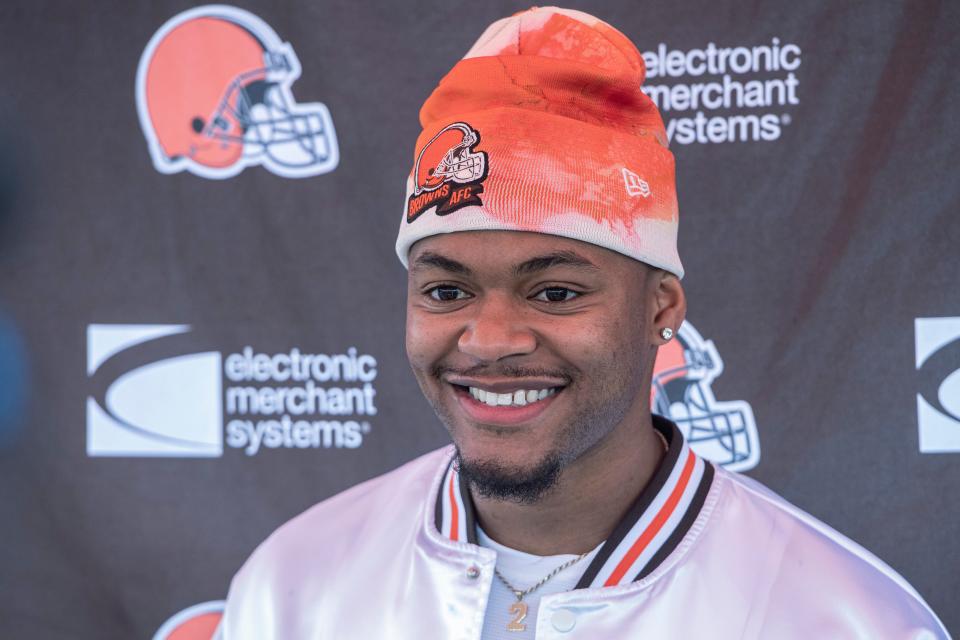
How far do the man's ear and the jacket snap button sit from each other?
439mm

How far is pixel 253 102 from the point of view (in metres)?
2.44

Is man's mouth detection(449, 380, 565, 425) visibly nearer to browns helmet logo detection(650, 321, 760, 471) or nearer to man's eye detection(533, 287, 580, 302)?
man's eye detection(533, 287, 580, 302)

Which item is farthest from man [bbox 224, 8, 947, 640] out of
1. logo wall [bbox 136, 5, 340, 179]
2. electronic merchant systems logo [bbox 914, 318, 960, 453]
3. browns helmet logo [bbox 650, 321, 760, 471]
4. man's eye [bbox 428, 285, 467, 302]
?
logo wall [bbox 136, 5, 340, 179]

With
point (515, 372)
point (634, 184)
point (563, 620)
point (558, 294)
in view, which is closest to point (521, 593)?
point (563, 620)

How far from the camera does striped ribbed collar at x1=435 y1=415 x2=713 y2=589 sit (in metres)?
1.42

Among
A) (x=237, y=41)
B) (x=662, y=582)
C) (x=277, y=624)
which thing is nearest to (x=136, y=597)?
(x=277, y=624)

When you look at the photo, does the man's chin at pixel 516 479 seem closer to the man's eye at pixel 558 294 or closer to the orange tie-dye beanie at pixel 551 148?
the man's eye at pixel 558 294

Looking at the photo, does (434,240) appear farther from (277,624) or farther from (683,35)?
(683,35)

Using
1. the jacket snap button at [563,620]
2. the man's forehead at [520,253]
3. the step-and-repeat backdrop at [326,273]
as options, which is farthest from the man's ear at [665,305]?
the step-and-repeat backdrop at [326,273]

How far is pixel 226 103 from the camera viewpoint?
8.04ft

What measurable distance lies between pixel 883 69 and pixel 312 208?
4.49ft

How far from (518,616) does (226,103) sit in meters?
1.58

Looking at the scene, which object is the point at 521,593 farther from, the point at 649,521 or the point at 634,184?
the point at 634,184

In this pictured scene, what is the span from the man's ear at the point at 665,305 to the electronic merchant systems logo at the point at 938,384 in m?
0.91
